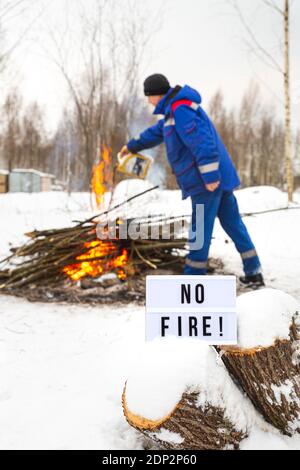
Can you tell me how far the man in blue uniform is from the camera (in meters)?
2.98

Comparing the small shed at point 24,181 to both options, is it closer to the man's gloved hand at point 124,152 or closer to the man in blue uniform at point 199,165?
the man's gloved hand at point 124,152

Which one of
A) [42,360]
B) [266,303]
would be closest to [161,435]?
[266,303]

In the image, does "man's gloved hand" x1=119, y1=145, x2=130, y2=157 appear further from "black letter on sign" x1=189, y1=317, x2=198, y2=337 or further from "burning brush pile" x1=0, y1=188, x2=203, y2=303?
"black letter on sign" x1=189, y1=317, x2=198, y2=337

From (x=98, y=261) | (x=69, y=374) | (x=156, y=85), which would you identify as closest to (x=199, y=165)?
(x=156, y=85)

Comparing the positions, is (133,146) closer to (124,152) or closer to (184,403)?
(124,152)

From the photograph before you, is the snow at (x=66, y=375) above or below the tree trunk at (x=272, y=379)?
below

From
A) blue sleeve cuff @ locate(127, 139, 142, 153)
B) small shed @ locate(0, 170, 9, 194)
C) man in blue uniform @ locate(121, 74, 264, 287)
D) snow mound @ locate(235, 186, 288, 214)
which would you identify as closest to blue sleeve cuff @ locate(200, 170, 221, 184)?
man in blue uniform @ locate(121, 74, 264, 287)

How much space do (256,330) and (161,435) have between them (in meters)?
0.45

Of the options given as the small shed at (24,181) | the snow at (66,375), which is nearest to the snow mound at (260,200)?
the snow at (66,375)

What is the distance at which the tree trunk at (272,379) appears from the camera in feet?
4.10

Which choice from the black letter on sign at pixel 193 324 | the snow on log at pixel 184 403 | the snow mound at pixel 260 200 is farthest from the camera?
the snow mound at pixel 260 200

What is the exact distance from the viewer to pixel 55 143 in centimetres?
4075

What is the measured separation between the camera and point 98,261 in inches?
143

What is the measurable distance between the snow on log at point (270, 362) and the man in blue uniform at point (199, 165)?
5.93ft
